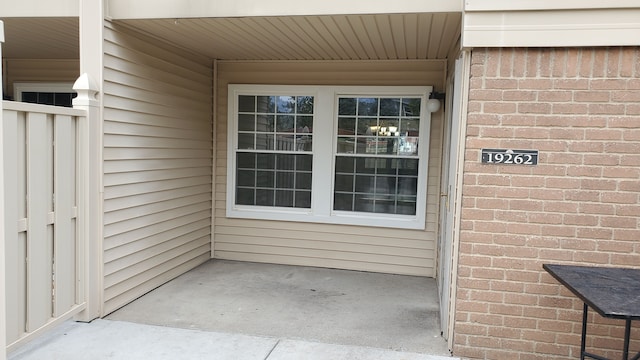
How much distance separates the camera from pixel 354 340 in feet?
11.9

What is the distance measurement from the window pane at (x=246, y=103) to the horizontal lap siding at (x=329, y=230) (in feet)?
0.63

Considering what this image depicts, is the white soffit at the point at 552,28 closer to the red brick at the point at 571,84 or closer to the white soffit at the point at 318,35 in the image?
the red brick at the point at 571,84

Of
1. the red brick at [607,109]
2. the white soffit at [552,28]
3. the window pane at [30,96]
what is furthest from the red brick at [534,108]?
the window pane at [30,96]

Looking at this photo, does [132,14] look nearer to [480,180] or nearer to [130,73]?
[130,73]

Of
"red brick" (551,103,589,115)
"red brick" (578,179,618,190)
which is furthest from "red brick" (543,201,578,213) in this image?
"red brick" (551,103,589,115)

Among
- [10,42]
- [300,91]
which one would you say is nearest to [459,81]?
[300,91]

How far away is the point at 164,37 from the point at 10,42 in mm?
1871

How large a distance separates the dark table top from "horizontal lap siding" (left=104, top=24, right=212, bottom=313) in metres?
3.40

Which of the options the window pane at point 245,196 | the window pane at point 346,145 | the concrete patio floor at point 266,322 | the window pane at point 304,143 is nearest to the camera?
the concrete patio floor at point 266,322

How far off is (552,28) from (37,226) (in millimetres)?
3697

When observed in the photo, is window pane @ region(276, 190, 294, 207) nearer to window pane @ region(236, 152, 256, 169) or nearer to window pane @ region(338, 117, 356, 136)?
window pane @ region(236, 152, 256, 169)

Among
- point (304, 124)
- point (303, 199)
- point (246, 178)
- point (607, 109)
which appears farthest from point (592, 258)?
point (246, 178)

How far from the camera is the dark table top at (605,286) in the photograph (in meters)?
2.16

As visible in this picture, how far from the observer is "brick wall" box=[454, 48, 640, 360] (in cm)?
306
